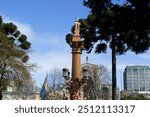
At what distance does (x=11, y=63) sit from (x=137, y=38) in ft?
43.5

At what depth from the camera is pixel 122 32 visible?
23641 millimetres

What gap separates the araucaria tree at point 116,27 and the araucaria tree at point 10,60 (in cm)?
562

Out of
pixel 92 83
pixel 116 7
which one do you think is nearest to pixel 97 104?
pixel 116 7

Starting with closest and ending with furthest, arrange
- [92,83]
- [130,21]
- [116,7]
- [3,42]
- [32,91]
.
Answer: [130,21]
[116,7]
[3,42]
[92,83]
[32,91]

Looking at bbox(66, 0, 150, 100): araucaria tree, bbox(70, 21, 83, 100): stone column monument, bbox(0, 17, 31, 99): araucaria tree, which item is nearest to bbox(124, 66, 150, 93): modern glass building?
bbox(0, 17, 31, 99): araucaria tree

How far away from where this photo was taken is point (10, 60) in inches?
1259

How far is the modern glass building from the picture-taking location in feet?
542

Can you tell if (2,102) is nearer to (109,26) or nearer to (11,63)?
(109,26)

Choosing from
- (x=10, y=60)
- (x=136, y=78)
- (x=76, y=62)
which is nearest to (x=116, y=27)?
(x=76, y=62)

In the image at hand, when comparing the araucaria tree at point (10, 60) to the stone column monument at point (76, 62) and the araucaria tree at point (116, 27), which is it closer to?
the araucaria tree at point (116, 27)

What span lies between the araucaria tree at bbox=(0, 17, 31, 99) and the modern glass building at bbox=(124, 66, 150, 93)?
134 m

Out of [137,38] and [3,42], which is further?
[3,42]

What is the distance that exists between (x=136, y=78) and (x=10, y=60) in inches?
5403

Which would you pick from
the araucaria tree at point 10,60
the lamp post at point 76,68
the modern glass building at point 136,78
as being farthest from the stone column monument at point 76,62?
the modern glass building at point 136,78
